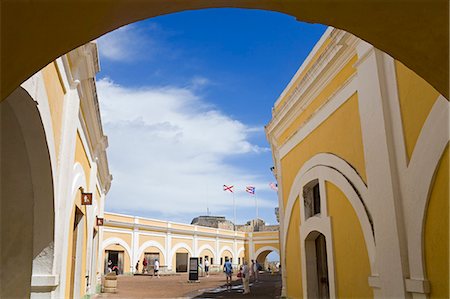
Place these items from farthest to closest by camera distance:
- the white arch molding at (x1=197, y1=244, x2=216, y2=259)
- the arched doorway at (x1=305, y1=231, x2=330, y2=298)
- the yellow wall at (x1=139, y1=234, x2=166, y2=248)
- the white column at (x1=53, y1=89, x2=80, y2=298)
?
the white arch molding at (x1=197, y1=244, x2=216, y2=259) → the yellow wall at (x1=139, y1=234, x2=166, y2=248) → the arched doorway at (x1=305, y1=231, x2=330, y2=298) → the white column at (x1=53, y1=89, x2=80, y2=298)

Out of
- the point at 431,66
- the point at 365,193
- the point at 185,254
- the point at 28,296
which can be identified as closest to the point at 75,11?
the point at 431,66

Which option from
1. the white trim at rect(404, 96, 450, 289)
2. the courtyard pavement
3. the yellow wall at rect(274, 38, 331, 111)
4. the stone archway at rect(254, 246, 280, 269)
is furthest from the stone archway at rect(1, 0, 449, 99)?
the stone archway at rect(254, 246, 280, 269)

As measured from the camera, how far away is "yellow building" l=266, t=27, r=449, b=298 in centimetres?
409

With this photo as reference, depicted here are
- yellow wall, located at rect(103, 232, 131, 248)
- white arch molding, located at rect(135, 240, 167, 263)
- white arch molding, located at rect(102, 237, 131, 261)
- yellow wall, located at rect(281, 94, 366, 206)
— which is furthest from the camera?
white arch molding, located at rect(135, 240, 167, 263)

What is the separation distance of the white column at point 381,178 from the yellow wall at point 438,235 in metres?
0.42

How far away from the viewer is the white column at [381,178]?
462cm

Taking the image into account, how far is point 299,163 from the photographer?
28.1 feet

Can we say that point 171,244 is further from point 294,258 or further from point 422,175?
point 422,175

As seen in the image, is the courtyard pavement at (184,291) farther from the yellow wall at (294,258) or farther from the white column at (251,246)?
the white column at (251,246)

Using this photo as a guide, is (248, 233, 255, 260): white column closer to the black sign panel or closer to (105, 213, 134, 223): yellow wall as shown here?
(105, 213, 134, 223): yellow wall

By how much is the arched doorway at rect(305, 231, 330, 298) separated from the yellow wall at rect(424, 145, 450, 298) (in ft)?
12.0

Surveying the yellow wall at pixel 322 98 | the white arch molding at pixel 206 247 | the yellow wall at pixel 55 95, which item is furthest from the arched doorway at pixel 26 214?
the white arch molding at pixel 206 247

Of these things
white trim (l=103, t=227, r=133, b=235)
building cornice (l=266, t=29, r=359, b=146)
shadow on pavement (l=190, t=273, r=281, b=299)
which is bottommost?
shadow on pavement (l=190, t=273, r=281, b=299)

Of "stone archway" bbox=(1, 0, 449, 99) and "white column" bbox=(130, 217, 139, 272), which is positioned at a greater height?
"stone archway" bbox=(1, 0, 449, 99)
